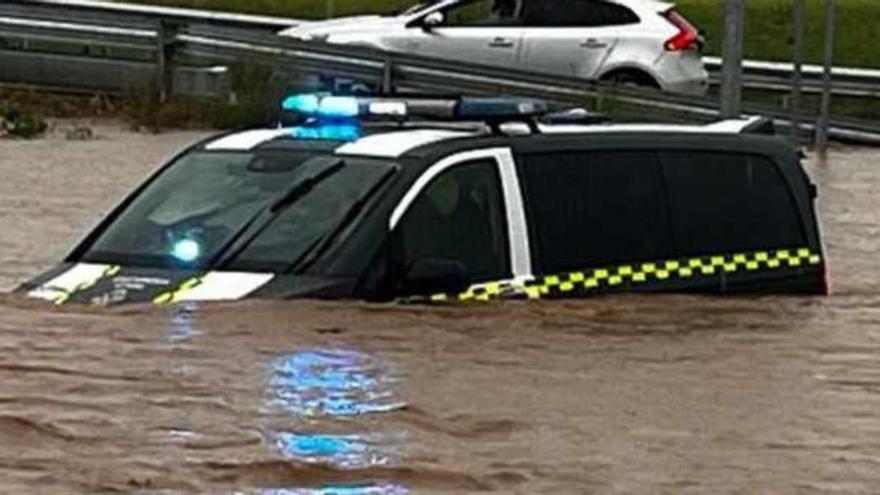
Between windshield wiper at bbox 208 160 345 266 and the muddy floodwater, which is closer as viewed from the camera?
the muddy floodwater

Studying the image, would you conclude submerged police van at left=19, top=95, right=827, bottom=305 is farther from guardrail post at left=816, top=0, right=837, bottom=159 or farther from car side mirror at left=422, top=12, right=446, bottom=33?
car side mirror at left=422, top=12, right=446, bottom=33

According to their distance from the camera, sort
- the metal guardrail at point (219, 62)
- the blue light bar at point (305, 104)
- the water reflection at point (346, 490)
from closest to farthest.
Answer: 1. the water reflection at point (346, 490)
2. the blue light bar at point (305, 104)
3. the metal guardrail at point (219, 62)

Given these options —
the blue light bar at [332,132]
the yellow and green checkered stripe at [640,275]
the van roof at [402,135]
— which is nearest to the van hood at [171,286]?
the yellow and green checkered stripe at [640,275]

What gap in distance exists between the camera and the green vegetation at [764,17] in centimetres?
3259

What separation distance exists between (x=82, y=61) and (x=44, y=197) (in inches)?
312

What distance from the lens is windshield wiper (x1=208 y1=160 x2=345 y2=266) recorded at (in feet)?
29.2

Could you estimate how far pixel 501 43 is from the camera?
25469 mm

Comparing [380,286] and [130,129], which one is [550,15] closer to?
[130,129]

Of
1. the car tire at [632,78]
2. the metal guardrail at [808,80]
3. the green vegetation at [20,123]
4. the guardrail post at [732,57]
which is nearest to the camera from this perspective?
the guardrail post at [732,57]

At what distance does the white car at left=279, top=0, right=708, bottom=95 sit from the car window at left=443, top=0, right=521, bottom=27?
10 mm

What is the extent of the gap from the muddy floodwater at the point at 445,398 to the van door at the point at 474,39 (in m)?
14.2

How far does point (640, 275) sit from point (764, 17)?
2531cm

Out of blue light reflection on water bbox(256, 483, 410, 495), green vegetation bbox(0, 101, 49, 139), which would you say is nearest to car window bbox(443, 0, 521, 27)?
green vegetation bbox(0, 101, 49, 139)

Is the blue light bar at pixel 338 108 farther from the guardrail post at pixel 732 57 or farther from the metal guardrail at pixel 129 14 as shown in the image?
the metal guardrail at pixel 129 14
